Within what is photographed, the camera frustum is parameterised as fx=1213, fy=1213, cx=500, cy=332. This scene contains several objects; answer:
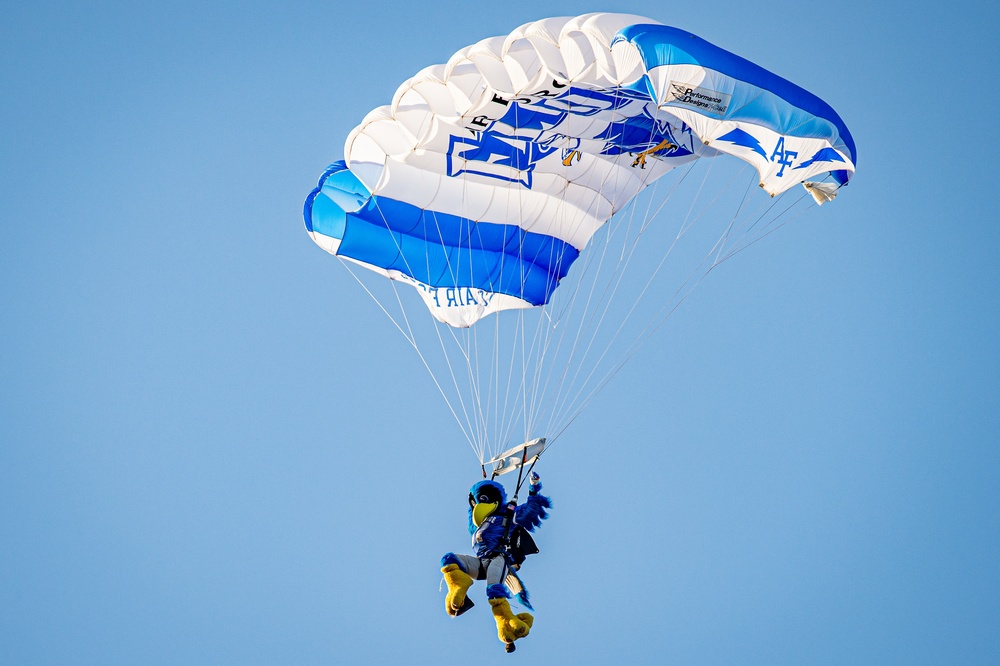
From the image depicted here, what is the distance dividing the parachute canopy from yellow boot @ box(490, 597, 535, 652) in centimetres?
372

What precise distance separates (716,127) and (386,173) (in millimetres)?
3284

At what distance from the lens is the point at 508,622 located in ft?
32.6

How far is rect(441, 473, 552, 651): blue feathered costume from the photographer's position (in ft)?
32.6

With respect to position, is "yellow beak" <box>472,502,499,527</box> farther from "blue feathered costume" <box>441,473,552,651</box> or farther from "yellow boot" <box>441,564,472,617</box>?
"yellow boot" <box>441,564,472,617</box>

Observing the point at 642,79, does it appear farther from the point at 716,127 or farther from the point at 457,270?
the point at 457,270

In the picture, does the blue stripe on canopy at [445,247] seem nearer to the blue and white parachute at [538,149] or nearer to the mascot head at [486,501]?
the blue and white parachute at [538,149]

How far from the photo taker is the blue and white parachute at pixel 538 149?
30.2 feet

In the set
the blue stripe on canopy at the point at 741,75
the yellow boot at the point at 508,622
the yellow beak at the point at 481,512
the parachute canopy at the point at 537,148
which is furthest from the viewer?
the yellow beak at the point at 481,512

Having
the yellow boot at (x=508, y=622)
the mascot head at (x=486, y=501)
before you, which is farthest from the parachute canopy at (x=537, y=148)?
the yellow boot at (x=508, y=622)

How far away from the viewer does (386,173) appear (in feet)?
37.4

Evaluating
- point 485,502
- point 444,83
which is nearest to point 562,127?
point 444,83

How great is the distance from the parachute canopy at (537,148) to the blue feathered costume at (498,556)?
2819 mm

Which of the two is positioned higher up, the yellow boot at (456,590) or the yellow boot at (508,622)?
the yellow boot at (456,590)

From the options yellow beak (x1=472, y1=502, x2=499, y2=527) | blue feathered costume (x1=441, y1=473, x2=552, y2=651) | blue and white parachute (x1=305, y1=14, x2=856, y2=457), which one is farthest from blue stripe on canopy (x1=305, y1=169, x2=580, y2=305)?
yellow beak (x1=472, y1=502, x2=499, y2=527)
